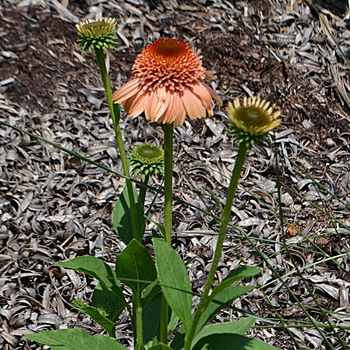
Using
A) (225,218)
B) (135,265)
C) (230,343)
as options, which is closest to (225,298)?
(230,343)

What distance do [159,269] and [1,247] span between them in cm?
107

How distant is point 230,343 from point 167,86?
55cm

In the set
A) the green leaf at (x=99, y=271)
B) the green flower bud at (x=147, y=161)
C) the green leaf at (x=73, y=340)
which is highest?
the green flower bud at (x=147, y=161)

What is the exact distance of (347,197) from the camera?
242 cm

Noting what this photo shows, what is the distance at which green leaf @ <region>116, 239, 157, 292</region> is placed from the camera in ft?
4.34

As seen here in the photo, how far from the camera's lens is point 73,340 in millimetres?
1321

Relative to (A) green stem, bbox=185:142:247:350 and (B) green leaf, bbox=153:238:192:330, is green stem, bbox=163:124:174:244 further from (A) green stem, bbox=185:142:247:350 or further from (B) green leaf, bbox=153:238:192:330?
(A) green stem, bbox=185:142:247:350

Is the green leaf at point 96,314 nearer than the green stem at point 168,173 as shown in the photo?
No

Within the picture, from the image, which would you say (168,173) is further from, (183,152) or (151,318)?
(183,152)

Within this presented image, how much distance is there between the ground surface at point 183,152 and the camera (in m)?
2.08

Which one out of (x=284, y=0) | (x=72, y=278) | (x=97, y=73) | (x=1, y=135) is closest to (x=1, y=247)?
(x=72, y=278)

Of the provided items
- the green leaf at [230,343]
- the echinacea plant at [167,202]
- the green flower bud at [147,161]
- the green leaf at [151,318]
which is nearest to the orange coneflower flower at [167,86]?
the echinacea plant at [167,202]

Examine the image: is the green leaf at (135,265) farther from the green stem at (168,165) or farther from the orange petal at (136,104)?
the orange petal at (136,104)

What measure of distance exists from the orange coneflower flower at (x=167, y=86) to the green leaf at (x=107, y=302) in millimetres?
573
